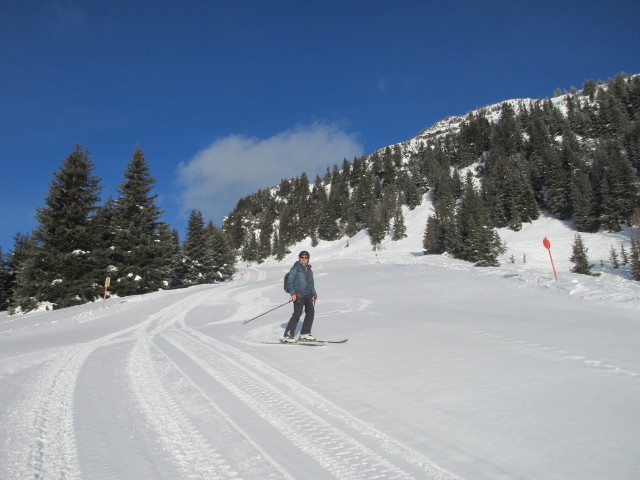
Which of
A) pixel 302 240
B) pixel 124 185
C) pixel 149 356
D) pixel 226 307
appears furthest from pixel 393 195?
pixel 149 356

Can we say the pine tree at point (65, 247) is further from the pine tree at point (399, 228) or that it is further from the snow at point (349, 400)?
the pine tree at point (399, 228)

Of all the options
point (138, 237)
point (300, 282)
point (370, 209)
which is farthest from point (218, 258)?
point (370, 209)

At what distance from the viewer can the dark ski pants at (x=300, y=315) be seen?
741 cm

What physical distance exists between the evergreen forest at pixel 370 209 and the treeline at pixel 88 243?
0.07 m

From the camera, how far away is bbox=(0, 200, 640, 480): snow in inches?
103

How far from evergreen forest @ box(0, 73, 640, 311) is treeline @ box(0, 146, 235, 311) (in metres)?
0.07

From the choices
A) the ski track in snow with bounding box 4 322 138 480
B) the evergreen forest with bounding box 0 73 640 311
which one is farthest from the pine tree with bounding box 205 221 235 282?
the ski track in snow with bounding box 4 322 138 480

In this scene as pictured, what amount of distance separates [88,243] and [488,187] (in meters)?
74.3

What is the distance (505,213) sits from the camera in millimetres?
65938

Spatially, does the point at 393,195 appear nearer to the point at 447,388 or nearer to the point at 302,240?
the point at 302,240

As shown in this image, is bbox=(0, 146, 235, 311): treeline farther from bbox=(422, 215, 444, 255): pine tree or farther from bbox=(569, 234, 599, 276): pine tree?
bbox=(422, 215, 444, 255): pine tree

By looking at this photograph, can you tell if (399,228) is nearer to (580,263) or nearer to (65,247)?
(580,263)

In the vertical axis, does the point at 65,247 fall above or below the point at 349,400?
above

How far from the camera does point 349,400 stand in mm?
3959
